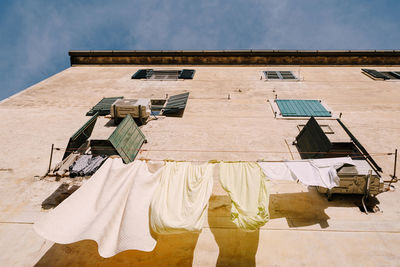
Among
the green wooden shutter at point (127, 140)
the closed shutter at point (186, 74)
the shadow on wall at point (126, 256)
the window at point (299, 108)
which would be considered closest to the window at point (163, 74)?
the closed shutter at point (186, 74)

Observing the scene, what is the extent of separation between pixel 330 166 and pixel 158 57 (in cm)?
1422

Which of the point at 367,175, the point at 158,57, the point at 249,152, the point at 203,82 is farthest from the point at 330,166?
the point at 158,57

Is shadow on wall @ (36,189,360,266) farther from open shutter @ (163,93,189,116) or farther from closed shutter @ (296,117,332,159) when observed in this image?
open shutter @ (163,93,189,116)

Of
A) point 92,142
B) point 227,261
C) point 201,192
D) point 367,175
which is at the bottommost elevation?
point 227,261

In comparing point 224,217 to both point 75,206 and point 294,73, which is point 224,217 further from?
point 294,73

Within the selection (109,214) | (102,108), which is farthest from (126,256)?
(102,108)

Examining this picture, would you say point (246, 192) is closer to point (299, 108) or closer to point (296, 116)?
point (296, 116)

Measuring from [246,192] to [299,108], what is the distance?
6634 mm

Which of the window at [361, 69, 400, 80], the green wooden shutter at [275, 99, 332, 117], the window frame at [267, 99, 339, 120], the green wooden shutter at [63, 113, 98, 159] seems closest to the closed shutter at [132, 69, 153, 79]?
the green wooden shutter at [63, 113, 98, 159]

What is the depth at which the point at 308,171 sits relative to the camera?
501cm

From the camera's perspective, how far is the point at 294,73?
534 inches

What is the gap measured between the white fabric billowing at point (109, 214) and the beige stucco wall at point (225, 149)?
0.93m

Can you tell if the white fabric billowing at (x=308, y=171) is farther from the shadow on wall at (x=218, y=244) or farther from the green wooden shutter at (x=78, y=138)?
the green wooden shutter at (x=78, y=138)

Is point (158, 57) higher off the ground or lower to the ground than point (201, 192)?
higher
